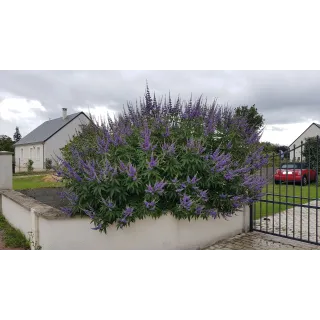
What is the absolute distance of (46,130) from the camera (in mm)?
24844

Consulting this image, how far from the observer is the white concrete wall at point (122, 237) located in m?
3.85

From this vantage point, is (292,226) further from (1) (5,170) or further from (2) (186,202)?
(1) (5,170)

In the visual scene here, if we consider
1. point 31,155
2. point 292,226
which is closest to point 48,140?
point 31,155

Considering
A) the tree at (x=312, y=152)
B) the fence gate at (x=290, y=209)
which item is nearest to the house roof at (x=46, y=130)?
the tree at (x=312, y=152)

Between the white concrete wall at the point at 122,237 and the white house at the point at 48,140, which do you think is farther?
the white house at the point at 48,140

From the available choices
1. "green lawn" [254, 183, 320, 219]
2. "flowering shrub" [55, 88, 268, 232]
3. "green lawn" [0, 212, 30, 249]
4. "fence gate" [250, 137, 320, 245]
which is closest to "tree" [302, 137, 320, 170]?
"fence gate" [250, 137, 320, 245]

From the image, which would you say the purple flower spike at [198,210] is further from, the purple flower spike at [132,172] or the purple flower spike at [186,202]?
the purple flower spike at [132,172]

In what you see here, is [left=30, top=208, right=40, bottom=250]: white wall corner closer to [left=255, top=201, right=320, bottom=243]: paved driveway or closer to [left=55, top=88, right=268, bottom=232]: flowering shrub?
[left=55, top=88, right=268, bottom=232]: flowering shrub

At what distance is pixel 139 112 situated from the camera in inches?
197

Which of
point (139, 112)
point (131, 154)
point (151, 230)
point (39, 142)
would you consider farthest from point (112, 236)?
point (39, 142)

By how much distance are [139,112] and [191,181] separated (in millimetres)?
1827

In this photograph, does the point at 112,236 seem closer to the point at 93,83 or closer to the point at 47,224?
the point at 47,224

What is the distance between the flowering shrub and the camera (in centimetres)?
Answer: 365

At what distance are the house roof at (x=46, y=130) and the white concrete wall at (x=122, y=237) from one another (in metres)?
18.6
